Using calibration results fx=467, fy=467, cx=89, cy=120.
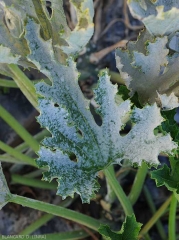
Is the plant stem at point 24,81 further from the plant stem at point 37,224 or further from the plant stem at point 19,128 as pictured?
the plant stem at point 37,224

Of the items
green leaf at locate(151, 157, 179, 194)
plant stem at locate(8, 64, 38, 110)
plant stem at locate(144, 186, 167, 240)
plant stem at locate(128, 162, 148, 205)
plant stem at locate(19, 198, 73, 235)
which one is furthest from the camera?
plant stem at locate(144, 186, 167, 240)

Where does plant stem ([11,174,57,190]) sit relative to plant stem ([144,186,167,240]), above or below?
above

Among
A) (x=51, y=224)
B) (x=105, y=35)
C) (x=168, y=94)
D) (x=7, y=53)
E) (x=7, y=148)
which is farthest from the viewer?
(x=105, y=35)

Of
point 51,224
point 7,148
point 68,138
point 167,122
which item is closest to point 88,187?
point 68,138

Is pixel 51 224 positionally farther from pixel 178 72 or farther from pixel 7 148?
pixel 178 72

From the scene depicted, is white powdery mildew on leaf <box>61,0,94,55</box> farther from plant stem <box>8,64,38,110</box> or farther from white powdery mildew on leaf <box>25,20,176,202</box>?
plant stem <box>8,64,38,110</box>

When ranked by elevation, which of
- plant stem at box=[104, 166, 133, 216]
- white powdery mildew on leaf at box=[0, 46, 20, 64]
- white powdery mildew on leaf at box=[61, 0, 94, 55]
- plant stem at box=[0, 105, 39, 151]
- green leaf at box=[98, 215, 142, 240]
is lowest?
green leaf at box=[98, 215, 142, 240]

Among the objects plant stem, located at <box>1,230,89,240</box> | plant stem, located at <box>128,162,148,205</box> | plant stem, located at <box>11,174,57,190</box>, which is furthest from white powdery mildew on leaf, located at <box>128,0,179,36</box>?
plant stem, located at <box>11,174,57,190</box>
